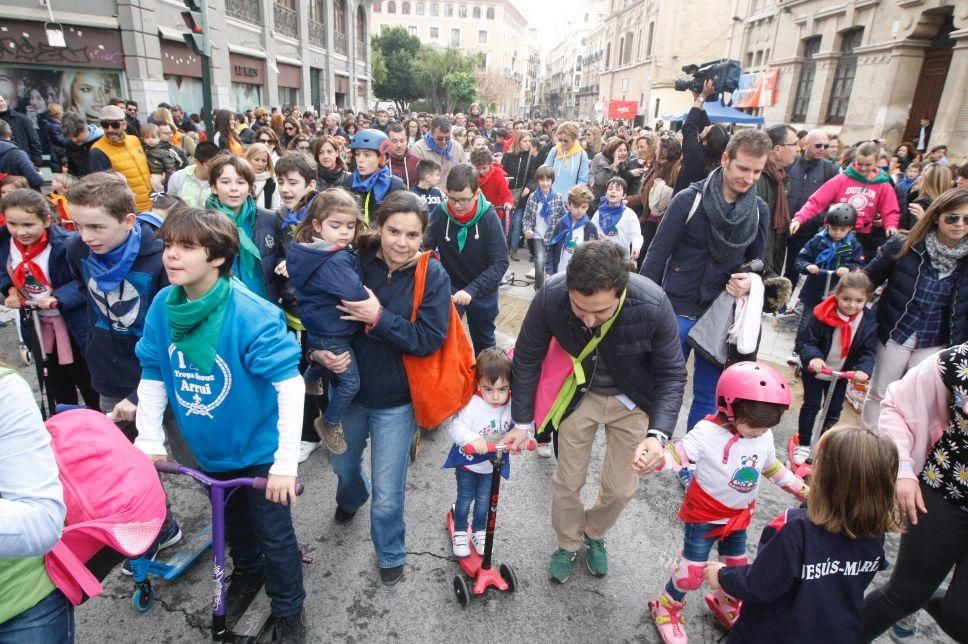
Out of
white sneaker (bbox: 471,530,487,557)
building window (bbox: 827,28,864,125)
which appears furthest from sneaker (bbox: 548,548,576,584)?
building window (bbox: 827,28,864,125)

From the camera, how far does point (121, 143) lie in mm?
6352

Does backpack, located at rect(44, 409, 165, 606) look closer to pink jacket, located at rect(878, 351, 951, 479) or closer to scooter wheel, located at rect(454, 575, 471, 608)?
scooter wheel, located at rect(454, 575, 471, 608)

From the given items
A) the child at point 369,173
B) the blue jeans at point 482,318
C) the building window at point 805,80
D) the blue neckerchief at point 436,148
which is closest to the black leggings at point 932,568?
the blue jeans at point 482,318

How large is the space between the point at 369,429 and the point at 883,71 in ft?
68.7

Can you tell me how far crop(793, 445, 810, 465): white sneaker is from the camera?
14.5ft

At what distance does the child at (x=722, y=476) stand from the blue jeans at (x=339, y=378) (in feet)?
5.30

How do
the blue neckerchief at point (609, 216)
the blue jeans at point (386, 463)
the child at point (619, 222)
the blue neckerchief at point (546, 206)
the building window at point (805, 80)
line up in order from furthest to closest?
the building window at point (805, 80)
the blue neckerchief at point (546, 206)
the blue neckerchief at point (609, 216)
the child at point (619, 222)
the blue jeans at point (386, 463)

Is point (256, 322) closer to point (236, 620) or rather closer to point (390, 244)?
point (390, 244)

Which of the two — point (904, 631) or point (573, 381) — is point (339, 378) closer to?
point (573, 381)

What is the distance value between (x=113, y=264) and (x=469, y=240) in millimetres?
2465

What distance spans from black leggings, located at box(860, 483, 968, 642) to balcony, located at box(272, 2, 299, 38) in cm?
2736

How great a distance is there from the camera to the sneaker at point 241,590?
282cm

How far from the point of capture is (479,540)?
3254 millimetres

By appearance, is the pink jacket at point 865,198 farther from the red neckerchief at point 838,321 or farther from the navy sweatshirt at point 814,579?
the navy sweatshirt at point 814,579
